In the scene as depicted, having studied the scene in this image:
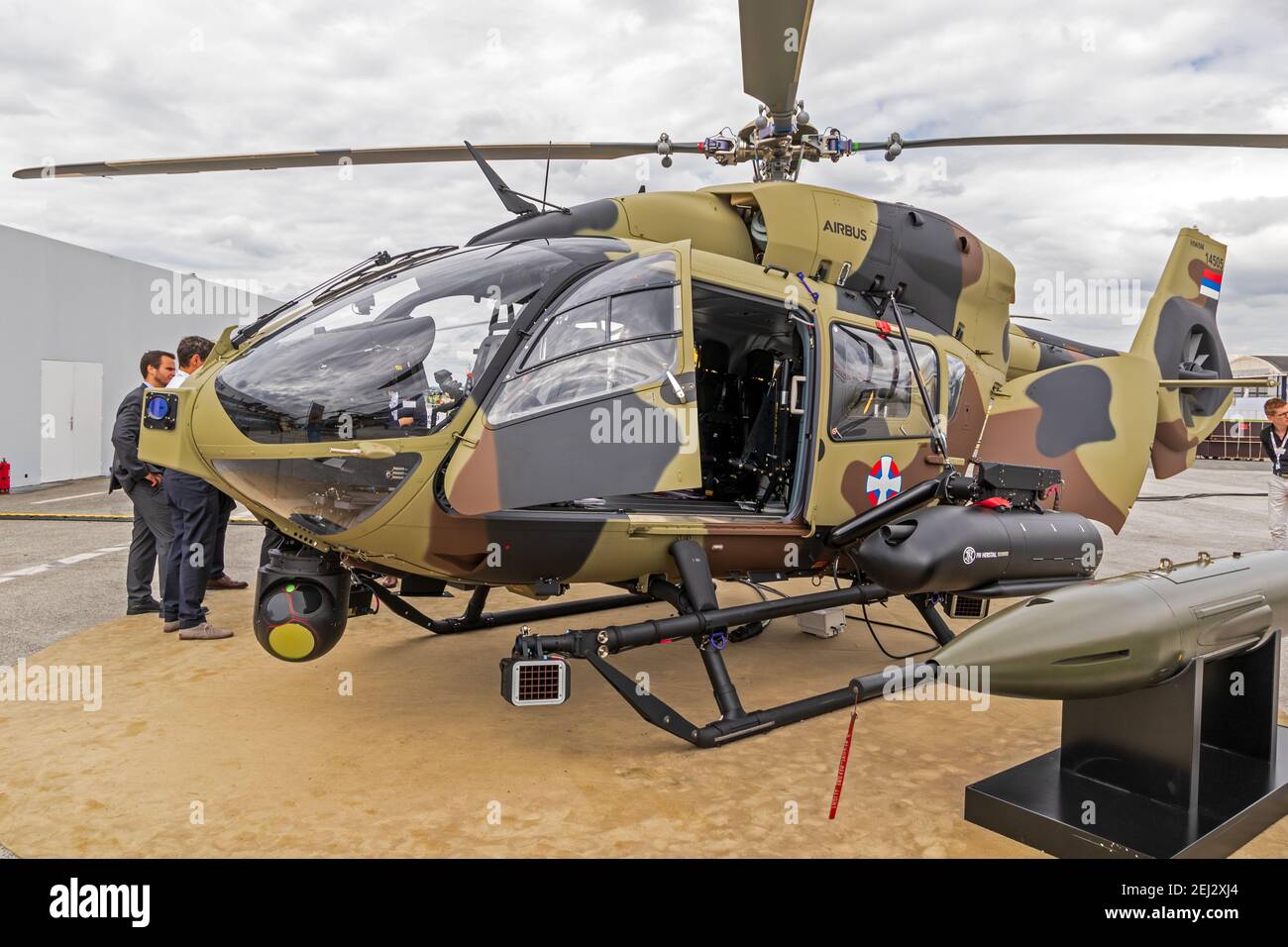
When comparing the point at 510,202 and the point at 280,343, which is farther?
the point at 510,202

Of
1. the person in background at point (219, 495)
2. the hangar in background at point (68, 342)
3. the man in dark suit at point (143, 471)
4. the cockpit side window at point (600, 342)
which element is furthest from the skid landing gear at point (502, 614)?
the hangar in background at point (68, 342)

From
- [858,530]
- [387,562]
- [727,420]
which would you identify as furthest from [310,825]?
[727,420]

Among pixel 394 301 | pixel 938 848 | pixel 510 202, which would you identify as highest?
pixel 510 202

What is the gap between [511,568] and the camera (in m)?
3.96

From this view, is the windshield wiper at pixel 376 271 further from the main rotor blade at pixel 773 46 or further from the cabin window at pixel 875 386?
the cabin window at pixel 875 386

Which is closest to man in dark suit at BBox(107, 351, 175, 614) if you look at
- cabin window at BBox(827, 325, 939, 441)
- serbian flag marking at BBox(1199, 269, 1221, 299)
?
cabin window at BBox(827, 325, 939, 441)

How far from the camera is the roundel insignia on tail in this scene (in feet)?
16.3

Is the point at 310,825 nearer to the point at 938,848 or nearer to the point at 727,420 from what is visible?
the point at 938,848

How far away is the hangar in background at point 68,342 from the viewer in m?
14.3

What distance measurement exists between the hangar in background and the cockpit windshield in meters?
12.0

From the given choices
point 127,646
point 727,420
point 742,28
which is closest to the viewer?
point 742,28

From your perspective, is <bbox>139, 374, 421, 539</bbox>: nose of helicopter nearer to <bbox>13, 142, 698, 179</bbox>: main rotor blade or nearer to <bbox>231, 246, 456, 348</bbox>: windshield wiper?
<bbox>231, 246, 456, 348</bbox>: windshield wiper

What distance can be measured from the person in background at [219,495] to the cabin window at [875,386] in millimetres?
3421
